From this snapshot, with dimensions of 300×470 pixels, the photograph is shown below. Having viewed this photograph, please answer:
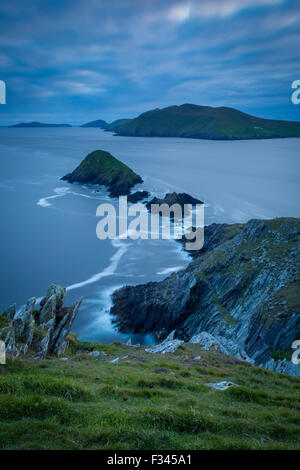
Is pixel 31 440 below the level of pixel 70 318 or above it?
above

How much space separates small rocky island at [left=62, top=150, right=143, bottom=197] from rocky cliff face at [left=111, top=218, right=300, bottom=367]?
8189cm

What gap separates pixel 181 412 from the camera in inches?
368

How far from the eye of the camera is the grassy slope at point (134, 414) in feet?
26.1

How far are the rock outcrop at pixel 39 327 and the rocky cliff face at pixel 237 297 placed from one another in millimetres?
18959

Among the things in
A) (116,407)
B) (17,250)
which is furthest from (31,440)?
(17,250)

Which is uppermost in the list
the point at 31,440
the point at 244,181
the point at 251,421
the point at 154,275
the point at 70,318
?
the point at 244,181

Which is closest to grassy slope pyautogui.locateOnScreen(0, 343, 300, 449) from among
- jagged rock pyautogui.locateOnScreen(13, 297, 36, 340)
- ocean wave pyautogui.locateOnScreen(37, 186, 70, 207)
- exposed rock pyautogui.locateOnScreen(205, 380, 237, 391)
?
exposed rock pyautogui.locateOnScreen(205, 380, 237, 391)

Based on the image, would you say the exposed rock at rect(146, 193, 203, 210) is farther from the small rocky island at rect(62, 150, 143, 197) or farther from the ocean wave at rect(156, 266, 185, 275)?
the ocean wave at rect(156, 266, 185, 275)

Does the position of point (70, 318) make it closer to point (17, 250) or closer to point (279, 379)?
point (279, 379)

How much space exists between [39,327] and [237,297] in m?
26.4

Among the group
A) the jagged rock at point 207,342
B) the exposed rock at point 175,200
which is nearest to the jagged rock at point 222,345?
the jagged rock at point 207,342

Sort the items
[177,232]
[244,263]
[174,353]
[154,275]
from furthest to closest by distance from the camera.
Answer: [177,232], [154,275], [244,263], [174,353]

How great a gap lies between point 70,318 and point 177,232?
56370 mm

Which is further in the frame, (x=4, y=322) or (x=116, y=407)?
(x=4, y=322)
